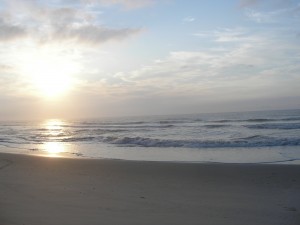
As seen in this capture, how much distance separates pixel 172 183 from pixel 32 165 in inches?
251

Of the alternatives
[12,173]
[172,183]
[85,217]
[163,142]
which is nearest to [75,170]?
[12,173]

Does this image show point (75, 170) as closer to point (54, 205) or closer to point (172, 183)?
point (172, 183)

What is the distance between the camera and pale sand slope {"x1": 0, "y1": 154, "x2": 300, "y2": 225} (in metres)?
6.55

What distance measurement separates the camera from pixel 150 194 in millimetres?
8648

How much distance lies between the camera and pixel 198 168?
42.3 feet

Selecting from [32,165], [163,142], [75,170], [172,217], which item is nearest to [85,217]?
[172,217]

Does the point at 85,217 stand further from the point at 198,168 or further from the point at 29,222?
the point at 198,168

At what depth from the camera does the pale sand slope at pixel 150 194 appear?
655 centimetres

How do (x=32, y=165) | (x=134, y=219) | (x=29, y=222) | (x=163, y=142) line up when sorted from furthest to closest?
1. (x=163, y=142)
2. (x=32, y=165)
3. (x=134, y=219)
4. (x=29, y=222)

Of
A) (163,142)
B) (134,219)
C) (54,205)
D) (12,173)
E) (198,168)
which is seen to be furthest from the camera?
(163,142)

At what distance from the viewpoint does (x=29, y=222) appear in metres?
6.01

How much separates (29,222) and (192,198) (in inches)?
145

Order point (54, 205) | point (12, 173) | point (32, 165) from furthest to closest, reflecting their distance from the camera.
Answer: point (32, 165), point (12, 173), point (54, 205)

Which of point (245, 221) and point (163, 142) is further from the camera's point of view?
point (163, 142)
